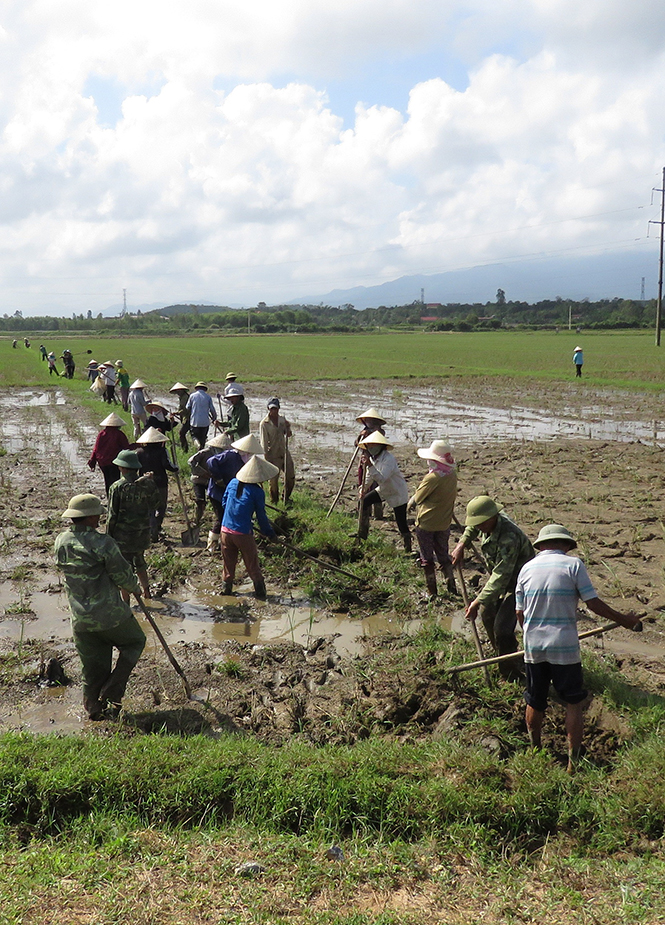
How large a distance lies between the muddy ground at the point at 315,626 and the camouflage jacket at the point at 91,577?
0.84 m

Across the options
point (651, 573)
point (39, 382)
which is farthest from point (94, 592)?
point (39, 382)

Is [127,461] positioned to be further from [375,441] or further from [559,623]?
[559,623]

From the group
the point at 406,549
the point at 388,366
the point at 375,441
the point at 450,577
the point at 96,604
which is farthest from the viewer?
the point at 388,366

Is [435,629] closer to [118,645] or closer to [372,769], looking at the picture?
[372,769]

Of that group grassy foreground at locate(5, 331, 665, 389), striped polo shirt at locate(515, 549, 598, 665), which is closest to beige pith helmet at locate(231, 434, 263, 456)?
striped polo shirt at locate(515, 549, 598, 665)

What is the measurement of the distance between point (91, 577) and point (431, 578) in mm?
3769

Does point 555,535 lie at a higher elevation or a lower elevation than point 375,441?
lower

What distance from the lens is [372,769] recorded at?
453 cm

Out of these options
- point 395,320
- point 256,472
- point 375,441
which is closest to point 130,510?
point 256,472

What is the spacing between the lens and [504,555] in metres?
5.66

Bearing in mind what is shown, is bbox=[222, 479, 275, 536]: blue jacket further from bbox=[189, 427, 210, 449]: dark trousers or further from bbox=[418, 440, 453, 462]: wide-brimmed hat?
bbox=[189, 427, 210, 449]: dark trousers

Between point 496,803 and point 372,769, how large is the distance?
80 cm

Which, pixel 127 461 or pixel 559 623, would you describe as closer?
pixel 559 623

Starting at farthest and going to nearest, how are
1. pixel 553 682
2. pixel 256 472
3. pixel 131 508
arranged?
1. pixel 256 472
2. pixel 131 508
3. pixel 553 682
